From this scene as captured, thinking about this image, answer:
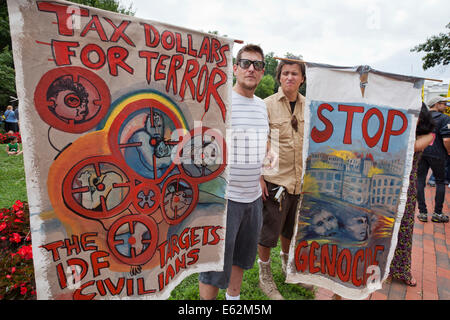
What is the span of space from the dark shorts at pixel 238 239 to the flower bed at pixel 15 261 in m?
1.15

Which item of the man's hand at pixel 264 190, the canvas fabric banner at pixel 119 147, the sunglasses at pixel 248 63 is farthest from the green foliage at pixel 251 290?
the sunglasses at pixel 248 63

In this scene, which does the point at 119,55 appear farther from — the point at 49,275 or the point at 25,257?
the point at 25,257

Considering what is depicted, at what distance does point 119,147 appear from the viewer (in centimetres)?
130

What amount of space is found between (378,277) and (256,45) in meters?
1.84

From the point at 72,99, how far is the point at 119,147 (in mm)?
301

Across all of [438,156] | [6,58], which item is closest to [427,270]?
[438,156]

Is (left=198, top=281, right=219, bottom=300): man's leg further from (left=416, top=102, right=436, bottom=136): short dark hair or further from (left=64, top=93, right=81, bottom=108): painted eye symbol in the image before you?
(left=416, top=102, right=436, bottom=136): short dark hair

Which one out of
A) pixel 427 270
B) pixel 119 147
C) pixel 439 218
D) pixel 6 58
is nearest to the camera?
pixel 119 147

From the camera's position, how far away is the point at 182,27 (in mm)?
1403

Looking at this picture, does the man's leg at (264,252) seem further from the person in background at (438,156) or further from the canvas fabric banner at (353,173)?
the person in background at (438,156)

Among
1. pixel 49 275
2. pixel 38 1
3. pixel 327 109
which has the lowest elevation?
pixel 49 275

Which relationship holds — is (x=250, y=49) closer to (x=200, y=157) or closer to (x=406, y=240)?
(x=200, y=157)

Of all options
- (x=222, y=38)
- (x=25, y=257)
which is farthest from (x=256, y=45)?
(x=25, y=257)

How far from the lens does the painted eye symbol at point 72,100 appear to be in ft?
3.90
